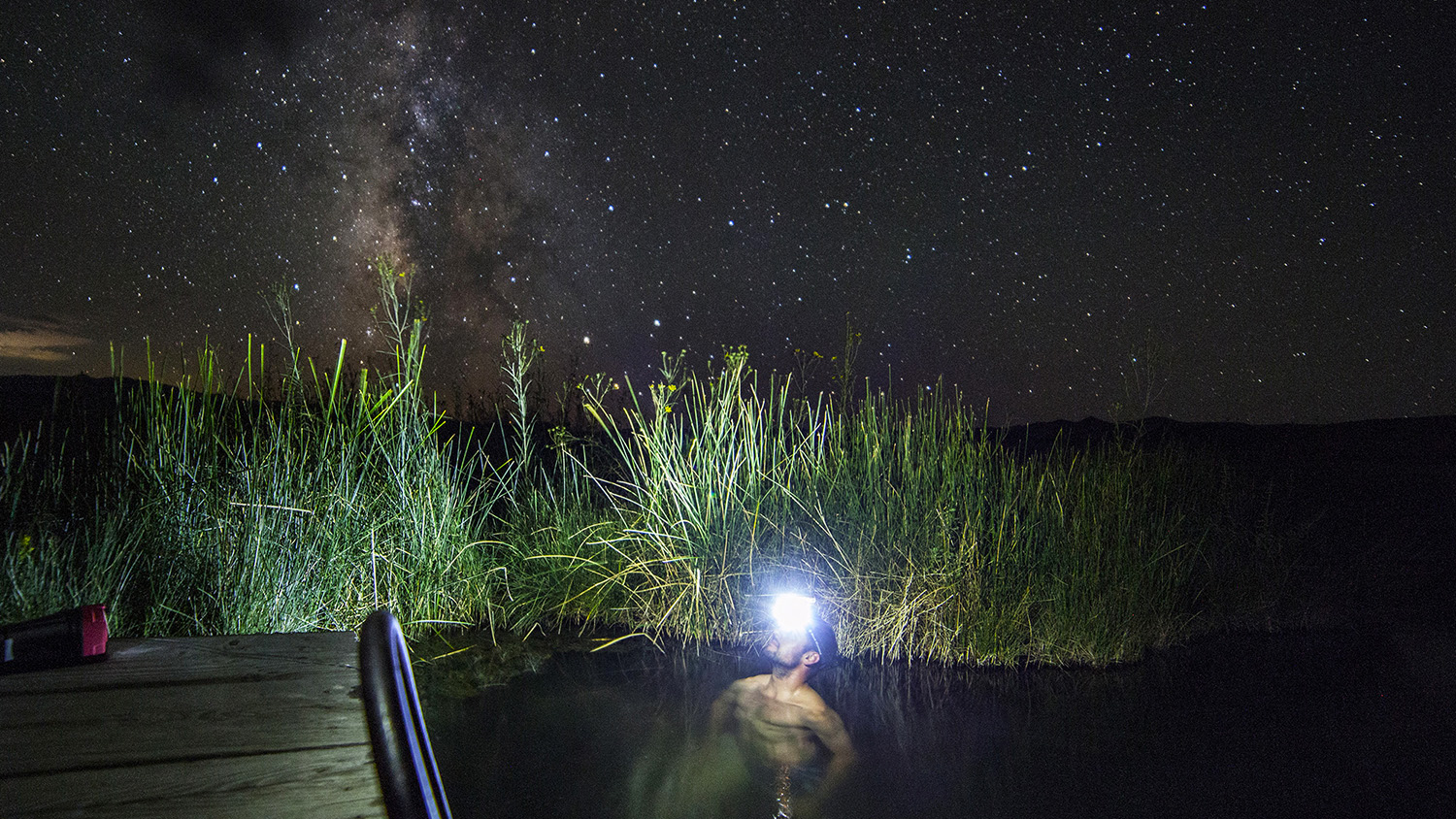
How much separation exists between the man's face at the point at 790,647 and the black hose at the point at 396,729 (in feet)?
7.39

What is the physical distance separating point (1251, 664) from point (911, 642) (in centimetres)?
214

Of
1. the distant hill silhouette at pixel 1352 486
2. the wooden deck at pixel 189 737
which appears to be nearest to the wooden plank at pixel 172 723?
the wooden deck at pixel 189 737

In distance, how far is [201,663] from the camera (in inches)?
59.2

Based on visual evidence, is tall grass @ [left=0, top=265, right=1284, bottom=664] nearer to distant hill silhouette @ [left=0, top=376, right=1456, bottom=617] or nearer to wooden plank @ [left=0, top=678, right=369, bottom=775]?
distant hill silhouette @ [left=0, top=376, right=1456, bottom=617]

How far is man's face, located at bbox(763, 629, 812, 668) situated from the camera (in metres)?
3.33

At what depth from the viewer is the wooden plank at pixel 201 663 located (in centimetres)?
136

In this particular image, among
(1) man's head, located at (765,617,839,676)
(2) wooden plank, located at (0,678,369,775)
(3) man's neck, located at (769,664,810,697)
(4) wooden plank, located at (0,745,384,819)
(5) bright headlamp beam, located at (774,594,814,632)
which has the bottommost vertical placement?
(3) man's neck, located at (769,664,810,697)

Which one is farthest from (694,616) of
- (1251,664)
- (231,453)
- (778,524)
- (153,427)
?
(1251,664)

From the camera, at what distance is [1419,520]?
771cm

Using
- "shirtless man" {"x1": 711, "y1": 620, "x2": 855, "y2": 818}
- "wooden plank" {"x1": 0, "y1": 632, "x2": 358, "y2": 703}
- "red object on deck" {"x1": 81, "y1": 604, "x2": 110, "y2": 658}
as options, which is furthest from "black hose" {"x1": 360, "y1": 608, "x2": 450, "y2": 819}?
"shirtless man" {"x1": 711, "y1": 620, "x2": 855, "y2": 818}

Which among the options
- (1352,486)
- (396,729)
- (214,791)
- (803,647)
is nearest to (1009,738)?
(803,647)

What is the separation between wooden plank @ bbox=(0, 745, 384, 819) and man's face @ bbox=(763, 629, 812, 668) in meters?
2.39

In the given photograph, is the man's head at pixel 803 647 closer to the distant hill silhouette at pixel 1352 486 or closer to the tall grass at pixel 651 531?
the tall grass at pixel 651 531

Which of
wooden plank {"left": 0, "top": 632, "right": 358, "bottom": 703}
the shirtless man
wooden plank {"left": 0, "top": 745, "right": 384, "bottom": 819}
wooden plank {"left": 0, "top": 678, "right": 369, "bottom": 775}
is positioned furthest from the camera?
the shirtless man
